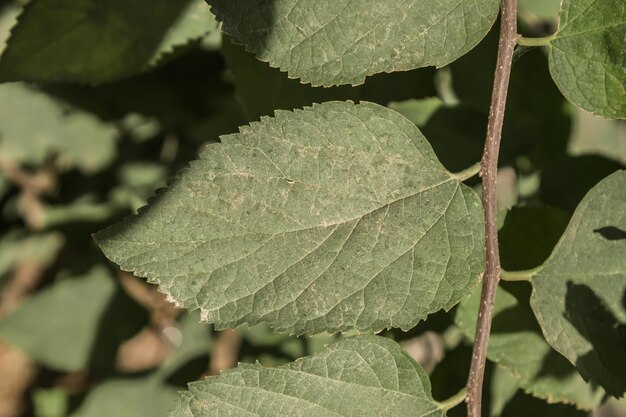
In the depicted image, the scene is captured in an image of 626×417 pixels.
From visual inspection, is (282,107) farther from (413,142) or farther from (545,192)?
(545,192)

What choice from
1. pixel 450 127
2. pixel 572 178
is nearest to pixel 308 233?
pixel 450 127

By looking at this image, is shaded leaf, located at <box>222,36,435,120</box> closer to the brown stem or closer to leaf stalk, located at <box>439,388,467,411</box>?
the brown stem

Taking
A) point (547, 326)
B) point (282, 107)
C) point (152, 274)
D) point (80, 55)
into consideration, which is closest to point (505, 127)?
point (282, 107)

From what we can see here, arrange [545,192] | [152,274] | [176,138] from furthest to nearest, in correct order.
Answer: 1. [176,138]
2. [545,192]
3. [152,274]

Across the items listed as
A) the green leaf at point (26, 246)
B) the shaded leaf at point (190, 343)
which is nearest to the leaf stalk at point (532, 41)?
the shaded leaf at point (190, 343)

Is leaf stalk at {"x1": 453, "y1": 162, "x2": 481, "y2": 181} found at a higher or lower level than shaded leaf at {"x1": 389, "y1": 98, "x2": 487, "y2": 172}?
higher

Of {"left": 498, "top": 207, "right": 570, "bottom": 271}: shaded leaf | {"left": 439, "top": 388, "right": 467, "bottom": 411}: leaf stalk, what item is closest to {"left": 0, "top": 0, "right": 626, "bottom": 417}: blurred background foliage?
{"left": 498, "top": 207, "right": 570, "bottom": 271}: shaded leaf
